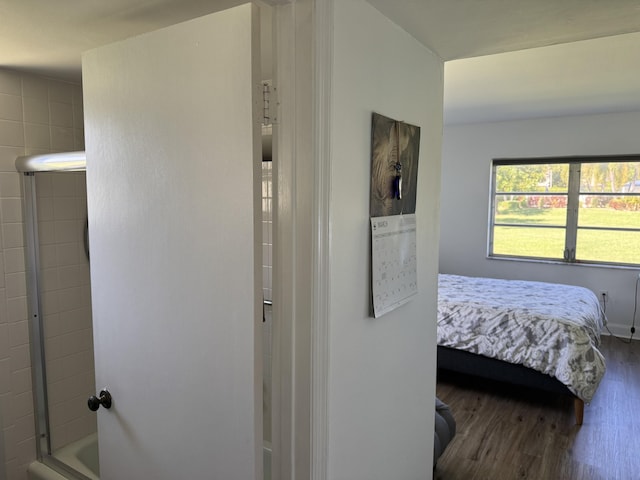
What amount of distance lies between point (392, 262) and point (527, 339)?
2408 mm

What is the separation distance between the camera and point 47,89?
2139 millimetres

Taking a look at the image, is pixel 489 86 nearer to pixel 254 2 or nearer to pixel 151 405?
pixel 254 2

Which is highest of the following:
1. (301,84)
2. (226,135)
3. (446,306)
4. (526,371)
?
(301,84)

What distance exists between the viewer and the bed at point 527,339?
313cm

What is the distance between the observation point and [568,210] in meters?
5.32

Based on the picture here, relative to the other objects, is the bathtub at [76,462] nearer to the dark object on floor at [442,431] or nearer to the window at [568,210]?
the dark object on floor at [442,431]

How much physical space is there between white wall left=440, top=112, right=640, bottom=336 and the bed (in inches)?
52.8

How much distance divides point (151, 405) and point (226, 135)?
2.76ft

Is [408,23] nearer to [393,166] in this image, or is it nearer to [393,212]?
[393,166]


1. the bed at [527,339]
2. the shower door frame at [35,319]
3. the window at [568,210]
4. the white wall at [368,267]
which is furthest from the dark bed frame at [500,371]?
the shower door frame at [35,319]

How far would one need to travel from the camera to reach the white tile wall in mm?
2014

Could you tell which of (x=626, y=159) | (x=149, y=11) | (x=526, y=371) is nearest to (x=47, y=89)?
(x=149, y=11)

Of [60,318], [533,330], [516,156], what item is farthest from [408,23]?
[516,156]

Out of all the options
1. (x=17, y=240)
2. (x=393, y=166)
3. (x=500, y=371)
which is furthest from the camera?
(x=500, y=371)
